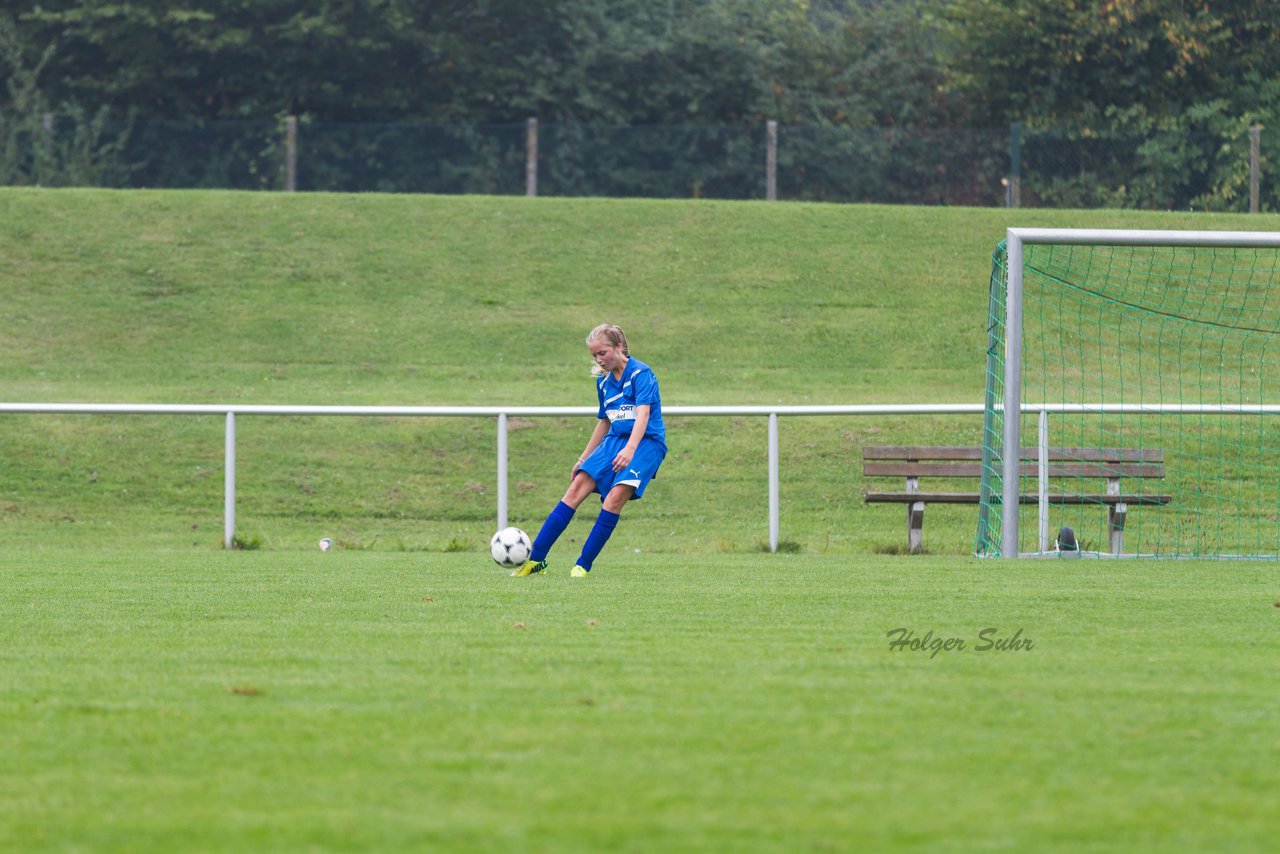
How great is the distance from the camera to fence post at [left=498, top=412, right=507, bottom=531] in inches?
488

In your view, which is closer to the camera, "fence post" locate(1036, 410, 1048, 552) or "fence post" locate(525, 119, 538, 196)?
"fence post" locate(1036, 410, 1048, 552)

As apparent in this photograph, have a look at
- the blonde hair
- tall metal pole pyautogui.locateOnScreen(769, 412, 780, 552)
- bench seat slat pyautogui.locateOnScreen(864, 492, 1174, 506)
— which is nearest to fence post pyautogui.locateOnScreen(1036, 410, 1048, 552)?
bench seat slat pyautogui.locateOnScreen(864, 492, 1174, 506)

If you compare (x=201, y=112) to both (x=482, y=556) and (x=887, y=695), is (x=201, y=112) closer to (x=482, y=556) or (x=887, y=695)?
(x=482, y=556)

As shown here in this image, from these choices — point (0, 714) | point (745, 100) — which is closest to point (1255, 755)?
point (0, 714)

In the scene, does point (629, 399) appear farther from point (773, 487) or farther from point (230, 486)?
point (230, 486)

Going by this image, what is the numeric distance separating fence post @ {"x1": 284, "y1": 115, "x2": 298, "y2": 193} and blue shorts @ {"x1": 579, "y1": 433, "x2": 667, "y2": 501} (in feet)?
58.8

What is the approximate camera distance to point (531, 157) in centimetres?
2711

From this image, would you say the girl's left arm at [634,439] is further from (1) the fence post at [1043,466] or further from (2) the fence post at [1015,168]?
(2) the fence post at [1015,168]

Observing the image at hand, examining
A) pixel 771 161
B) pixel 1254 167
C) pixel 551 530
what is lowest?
pixel 551 530

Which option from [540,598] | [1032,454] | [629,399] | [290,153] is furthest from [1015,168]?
[540,598]

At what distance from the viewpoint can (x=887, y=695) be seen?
5.15 m

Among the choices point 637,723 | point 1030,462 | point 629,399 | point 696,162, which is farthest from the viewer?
point 696,162

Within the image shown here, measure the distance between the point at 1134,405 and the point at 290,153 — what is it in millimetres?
16989

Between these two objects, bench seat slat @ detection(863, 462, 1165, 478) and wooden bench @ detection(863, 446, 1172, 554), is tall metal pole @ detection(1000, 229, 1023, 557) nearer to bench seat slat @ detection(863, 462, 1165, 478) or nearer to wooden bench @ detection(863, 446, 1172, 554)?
wooden bench @ detection(863, 446, 1172, 554)
